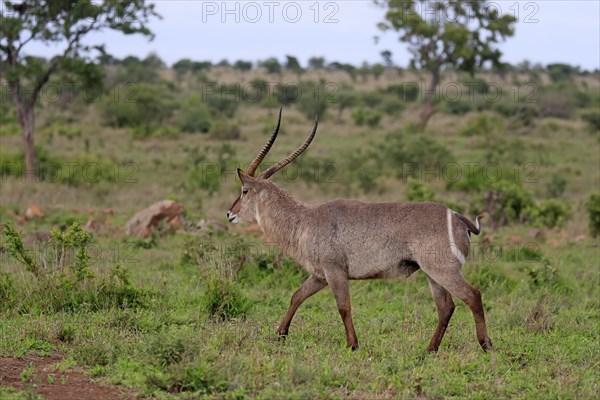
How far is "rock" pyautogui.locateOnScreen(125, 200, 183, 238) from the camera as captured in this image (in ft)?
40.8

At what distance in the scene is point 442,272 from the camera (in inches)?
250

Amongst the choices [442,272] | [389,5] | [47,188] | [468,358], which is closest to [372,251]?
[442,272]

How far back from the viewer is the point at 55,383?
5363 mm

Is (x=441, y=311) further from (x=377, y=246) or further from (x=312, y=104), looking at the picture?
(x=312, y=104)

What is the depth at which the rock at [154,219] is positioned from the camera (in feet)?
40.8

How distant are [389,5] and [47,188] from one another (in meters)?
18.7

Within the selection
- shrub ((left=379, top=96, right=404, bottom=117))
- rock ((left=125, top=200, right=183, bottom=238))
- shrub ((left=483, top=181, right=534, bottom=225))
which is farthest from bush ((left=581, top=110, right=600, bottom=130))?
rock ((left=125, top=200, right=183, bottom=238))

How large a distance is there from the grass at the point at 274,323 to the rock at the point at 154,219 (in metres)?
0.29

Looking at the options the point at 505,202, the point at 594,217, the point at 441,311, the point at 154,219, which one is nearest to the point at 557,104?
the point at 505,202

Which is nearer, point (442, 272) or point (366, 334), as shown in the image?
point (442, 272)

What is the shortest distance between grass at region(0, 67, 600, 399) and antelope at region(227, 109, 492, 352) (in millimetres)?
399

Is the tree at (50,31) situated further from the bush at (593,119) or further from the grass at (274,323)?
the bush at (593,119)

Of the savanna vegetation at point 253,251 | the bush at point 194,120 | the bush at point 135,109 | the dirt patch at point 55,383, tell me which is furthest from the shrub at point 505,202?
the bush at point 135,109

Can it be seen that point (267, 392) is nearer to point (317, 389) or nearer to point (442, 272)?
point (317, 389)
